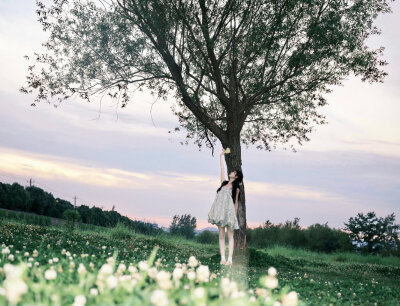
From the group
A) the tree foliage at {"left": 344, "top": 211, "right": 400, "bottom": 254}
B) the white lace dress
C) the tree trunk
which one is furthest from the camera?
the tree foliage at {"left": 344, "top": 211, "right": 400, "bottom": 254}

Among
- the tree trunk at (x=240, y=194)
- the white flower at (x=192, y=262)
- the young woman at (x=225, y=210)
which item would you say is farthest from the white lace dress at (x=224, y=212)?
the white flower at (x=192, y=262)

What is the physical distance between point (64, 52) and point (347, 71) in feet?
41.1

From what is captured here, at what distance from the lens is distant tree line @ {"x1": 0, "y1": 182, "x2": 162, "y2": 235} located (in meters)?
31.5

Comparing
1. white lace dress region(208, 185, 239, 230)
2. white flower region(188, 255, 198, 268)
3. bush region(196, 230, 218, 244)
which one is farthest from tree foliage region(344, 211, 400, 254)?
white flower region(188, 255, 198, 268)

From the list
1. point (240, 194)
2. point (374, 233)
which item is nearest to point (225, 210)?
point (240, 194)

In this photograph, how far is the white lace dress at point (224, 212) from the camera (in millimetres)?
12633

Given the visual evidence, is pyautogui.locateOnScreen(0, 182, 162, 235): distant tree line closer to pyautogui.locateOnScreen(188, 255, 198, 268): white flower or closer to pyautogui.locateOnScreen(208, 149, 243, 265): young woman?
pyautogui.locateOnScreen(208, 149, 243, 265): young woman

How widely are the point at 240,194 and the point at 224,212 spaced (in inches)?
202

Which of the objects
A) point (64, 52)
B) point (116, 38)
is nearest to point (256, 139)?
point (116, 38)

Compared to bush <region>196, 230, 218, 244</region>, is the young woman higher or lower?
higher

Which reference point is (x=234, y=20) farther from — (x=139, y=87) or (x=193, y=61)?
(x=139, y=87)

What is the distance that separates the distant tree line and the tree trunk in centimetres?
1504

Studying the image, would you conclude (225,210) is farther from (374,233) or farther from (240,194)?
(374,233)

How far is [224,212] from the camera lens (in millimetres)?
12688
